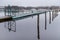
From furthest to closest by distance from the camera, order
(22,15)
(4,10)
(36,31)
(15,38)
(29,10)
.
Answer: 1. (36,31)
2. (15,38)
3. (29,10)
4. (22,15)
5. (4,10)

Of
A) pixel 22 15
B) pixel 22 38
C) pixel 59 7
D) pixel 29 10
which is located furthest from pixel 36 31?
pixel 22 15

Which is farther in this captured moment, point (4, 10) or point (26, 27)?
point (26, 27)

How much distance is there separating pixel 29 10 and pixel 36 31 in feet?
4.32

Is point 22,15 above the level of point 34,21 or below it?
above

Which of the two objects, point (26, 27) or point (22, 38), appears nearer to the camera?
point (22, 38)

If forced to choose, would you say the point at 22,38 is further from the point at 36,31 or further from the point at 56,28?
the point at 56,28

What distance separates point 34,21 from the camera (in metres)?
3.53

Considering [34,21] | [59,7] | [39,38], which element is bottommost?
[39,38]

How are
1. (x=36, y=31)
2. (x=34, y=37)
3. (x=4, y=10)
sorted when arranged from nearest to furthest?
(x=4, y=10), (x=34, y=37), (x=36, y=31)

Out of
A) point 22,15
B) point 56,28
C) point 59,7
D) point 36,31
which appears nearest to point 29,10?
point 22,15

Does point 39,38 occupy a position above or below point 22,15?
below

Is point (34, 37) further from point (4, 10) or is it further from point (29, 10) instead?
point (4, 10)

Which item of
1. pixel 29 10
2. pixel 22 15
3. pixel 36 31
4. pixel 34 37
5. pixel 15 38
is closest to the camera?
pixel 22 15

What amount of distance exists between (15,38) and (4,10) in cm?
136
